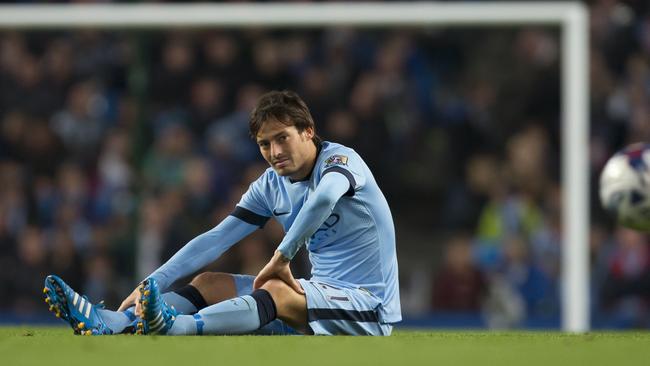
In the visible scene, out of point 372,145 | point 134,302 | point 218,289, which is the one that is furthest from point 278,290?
point 372,145

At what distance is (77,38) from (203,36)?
130 centimetres

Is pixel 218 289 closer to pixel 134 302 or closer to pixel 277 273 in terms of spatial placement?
pixel 134 302

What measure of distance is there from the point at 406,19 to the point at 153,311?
6274 millimetres

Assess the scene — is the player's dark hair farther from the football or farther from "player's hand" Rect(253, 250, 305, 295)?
the football

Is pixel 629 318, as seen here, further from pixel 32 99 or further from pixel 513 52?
pixel 32 99

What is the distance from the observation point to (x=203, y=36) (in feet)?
37.5

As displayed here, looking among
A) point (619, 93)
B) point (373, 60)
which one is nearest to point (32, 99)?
point (373, 60)

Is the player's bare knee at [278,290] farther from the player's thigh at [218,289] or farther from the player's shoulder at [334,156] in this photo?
the player's shoulder at [334,156]

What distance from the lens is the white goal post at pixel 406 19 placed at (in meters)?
11.1

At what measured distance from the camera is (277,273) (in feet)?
19.3

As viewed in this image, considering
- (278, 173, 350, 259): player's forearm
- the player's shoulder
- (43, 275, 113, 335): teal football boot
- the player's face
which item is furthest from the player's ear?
(43, 275, 113, 335): teal football boot

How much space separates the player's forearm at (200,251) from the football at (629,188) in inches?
94.1

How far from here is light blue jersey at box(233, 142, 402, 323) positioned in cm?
625

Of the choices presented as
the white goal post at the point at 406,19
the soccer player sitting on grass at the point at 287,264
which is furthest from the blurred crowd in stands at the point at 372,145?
the soccer player sitting on grass at the point at 287,264
